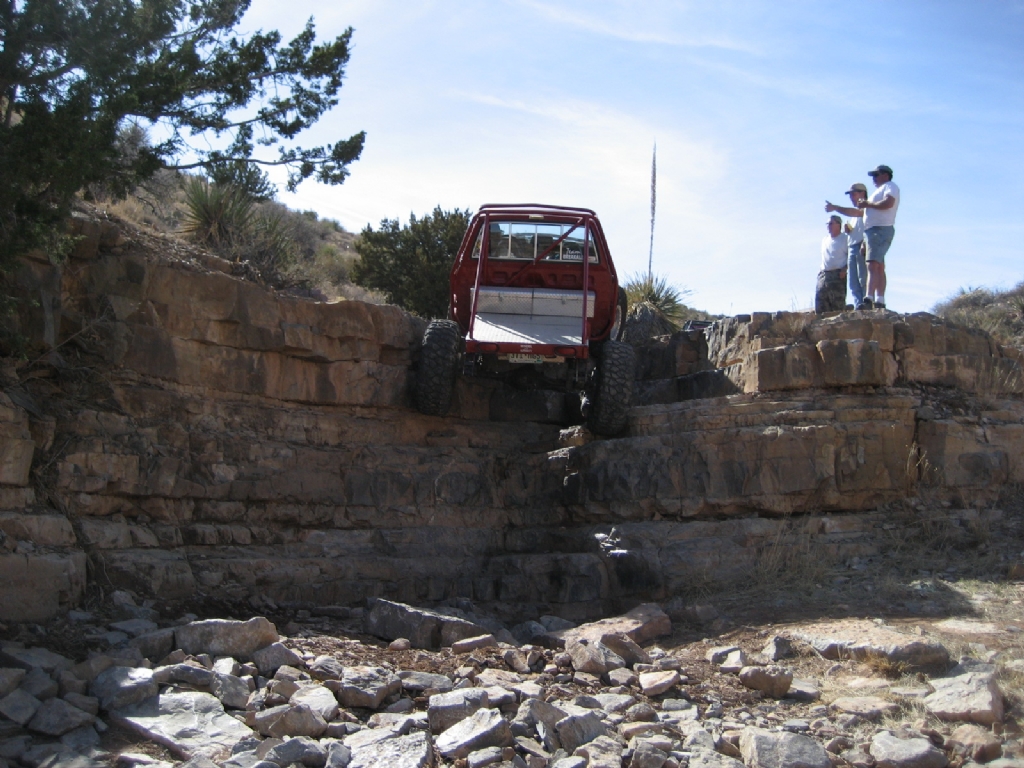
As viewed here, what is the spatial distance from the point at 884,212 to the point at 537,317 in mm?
4078

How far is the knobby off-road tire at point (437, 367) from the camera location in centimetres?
1109

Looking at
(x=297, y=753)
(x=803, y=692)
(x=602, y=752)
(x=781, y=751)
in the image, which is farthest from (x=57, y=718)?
(x=803, y=692)

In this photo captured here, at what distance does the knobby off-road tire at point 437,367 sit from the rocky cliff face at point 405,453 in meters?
0.45

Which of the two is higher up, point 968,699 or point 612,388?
point 612,388

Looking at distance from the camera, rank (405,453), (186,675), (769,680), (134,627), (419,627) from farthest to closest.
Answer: (405,453), (419,627), (134,627), (769,680), (186,675)

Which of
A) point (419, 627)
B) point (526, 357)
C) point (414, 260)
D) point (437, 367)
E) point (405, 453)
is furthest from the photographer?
point (414, 260)

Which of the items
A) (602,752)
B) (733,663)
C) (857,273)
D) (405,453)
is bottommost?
(602,752)

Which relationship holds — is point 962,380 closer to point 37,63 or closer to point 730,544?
point 730,544

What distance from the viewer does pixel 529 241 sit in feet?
38.9

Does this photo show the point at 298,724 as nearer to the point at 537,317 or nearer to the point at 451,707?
the point at 451,707

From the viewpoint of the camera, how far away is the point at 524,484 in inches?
460

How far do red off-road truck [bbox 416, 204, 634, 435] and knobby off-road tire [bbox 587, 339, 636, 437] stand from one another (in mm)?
11

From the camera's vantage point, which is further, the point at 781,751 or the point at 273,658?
the point at 273,658

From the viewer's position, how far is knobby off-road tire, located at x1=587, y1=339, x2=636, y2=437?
11.0 meters
